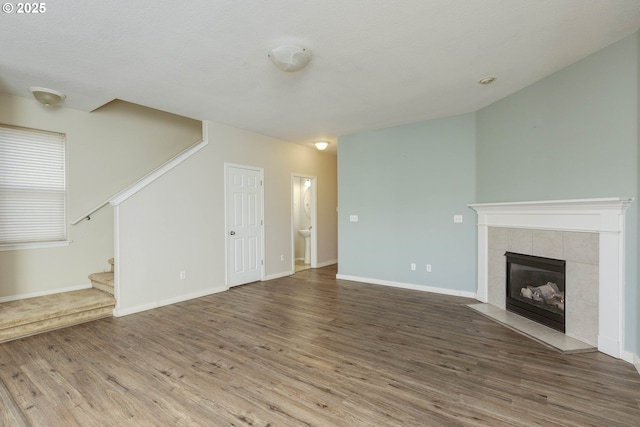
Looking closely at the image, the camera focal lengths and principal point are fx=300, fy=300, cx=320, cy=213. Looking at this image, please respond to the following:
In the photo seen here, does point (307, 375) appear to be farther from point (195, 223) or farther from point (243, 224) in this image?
point (243, 224)

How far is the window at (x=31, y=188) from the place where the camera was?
363 cm

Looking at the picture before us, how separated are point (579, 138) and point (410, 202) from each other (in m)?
2.31

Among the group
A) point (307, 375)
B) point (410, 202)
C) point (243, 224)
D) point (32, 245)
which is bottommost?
point (307, 375)

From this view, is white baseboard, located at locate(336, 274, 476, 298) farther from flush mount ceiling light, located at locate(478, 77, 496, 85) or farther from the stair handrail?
the stair handrail

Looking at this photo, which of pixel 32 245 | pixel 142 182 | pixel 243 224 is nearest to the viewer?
pixel 32 245

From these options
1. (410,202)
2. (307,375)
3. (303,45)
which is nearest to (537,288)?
(410,202)

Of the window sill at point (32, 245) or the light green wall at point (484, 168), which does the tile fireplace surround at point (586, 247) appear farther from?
the window sill at point (32, 245)

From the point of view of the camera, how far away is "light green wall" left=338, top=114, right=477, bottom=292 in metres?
4.38

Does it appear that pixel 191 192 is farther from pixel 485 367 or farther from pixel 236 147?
pixel 485 367

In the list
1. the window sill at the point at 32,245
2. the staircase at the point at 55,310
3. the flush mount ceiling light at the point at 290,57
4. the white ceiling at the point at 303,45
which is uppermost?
the white ceiling at the point at 303,45

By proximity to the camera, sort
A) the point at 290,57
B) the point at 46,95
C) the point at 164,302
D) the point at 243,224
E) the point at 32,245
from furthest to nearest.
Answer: the point at 243,224 < the point at 164,302 < the point at 32,245 < the point at 46,95 < the point at 290,57

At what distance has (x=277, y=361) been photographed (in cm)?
252

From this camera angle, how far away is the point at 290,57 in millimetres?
2572

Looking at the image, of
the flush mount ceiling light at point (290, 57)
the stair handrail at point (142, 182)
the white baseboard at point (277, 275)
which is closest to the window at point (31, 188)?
the stair handrail at point (142, 182)
